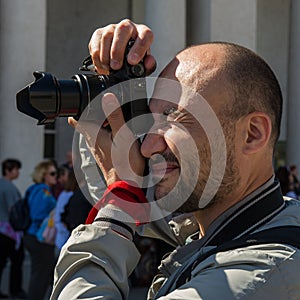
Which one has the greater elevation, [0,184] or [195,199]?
[195,199]

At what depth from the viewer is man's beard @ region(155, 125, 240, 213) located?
68.4 inches

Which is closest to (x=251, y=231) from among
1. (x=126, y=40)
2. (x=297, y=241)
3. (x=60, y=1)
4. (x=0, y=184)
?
(x=297, y=241)

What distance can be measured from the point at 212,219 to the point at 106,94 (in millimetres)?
442

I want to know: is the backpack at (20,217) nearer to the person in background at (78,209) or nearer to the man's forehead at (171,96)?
the person in background at (78,209)

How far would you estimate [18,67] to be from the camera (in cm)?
1162

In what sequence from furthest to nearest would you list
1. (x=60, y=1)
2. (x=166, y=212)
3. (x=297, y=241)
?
(x=60, y=1) → (x=166, y=212) → (x=297, y=241)

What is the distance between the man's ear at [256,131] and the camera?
1745 mm

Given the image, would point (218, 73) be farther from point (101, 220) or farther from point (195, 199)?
point (101, 220)

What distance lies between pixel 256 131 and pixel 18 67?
1028cm

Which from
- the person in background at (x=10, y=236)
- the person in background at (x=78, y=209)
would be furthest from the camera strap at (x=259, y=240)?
the person in background at (x=10, y=236)

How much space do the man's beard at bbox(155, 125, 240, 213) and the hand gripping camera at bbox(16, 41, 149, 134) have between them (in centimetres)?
18

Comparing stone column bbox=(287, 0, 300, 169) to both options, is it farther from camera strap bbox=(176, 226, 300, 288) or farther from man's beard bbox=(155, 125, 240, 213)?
camera strap bbox=(176, 226, 300, 288)

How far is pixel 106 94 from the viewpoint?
1775 millimetres

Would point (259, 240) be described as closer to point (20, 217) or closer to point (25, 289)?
point (20, 217)
